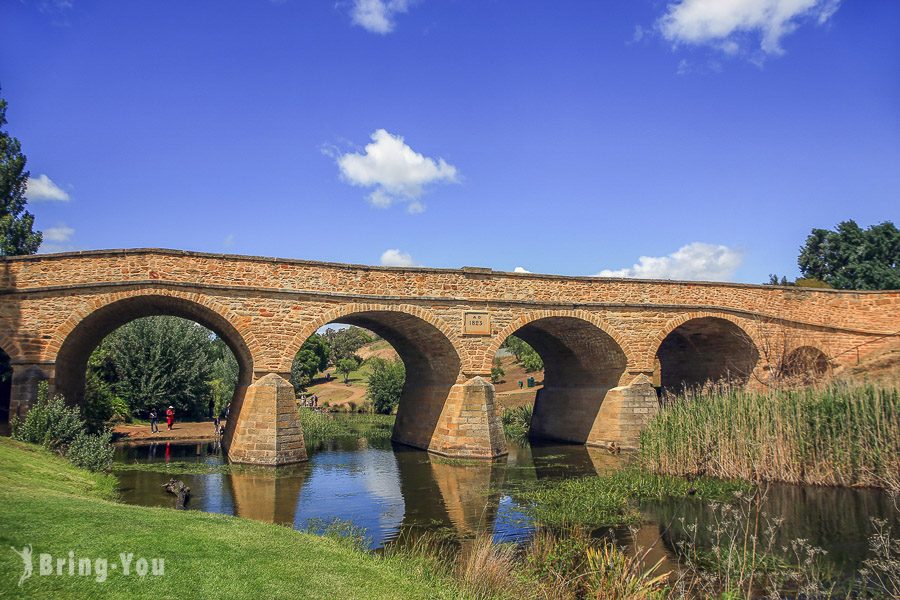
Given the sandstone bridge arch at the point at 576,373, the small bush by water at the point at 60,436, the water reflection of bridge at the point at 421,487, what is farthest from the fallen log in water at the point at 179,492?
the sandstone bridge arch at the point at 576,373

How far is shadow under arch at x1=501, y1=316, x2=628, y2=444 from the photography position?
74.4 feet

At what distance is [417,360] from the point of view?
23938 millimetres

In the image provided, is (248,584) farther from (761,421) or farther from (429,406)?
(429,406)

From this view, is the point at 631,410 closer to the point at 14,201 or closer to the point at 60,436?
the point at 60,436

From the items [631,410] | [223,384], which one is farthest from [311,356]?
[631,410]

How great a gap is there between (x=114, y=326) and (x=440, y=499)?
534 inches

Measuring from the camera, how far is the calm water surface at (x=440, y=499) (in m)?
11.0

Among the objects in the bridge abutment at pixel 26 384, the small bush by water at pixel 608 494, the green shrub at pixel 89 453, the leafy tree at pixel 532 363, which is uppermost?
the leafy tree at pixel 532 363

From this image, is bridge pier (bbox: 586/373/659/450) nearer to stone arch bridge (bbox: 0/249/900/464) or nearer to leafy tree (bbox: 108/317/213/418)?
stone arch bridge (bbox: 0/249/900/464)

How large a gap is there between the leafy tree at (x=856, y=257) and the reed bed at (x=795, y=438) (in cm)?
3433

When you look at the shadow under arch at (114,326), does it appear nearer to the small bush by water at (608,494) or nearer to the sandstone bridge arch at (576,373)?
the sandstone bridge arch at (576,373)

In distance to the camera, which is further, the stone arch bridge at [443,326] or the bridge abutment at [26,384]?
the stone arch bridge at [443,326]

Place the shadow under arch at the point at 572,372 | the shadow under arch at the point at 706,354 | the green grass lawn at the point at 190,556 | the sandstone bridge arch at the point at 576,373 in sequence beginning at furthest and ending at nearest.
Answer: the shadow under arch at the point at 706,354 → the shadow under arch at the point at 572,372 → the sandstone bridge arch at the point at 576,373 → the green grass lawn at the point at 190,556

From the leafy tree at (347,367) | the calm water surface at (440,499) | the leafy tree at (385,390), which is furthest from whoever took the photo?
the leafy tree at (347,367)
